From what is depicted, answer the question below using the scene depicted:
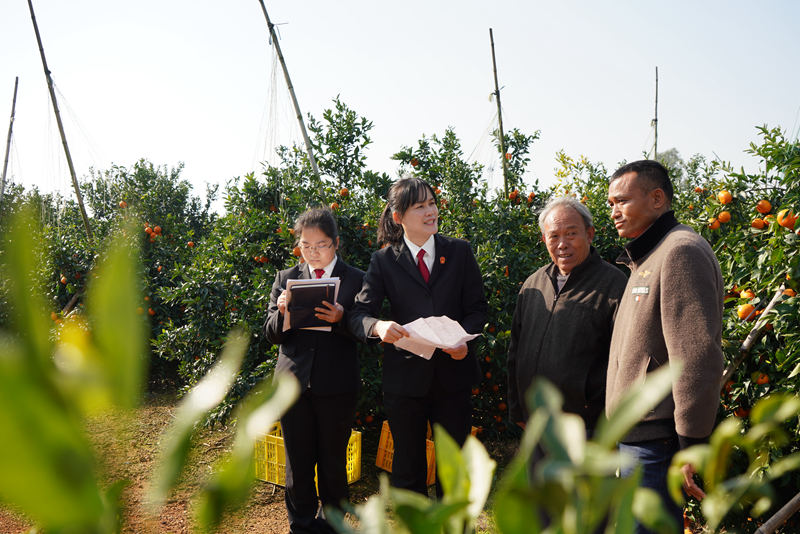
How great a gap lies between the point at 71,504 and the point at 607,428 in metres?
0.25

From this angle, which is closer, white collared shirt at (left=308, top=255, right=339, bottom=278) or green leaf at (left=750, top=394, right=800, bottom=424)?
green leaf at (left=750, top=394, right=800, bottom=424)

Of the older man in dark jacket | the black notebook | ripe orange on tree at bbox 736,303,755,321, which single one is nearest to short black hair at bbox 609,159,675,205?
the older man in dark jacket

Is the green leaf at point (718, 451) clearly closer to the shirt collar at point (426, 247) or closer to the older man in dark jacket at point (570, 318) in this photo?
the older man in dark jacket at point (570, 318)

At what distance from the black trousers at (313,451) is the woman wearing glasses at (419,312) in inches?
13.4

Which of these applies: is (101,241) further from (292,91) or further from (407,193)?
(407,193)

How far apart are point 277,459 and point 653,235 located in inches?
123

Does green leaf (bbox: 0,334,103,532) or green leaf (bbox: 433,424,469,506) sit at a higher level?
green leaf (bbox: 0,334,103,532)

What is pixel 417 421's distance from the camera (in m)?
2.86

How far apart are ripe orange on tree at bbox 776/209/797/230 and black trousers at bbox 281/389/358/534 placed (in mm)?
2275

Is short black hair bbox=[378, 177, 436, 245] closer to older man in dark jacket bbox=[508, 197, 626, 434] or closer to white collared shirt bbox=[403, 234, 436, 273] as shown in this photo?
white collared shirt bbox=[403, 234, 436, 273]

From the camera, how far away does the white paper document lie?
2508 millimetres

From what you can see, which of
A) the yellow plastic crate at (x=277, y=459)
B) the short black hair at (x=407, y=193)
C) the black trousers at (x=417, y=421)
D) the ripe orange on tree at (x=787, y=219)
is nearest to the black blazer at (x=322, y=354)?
the black trousers at (x=417, y=421)

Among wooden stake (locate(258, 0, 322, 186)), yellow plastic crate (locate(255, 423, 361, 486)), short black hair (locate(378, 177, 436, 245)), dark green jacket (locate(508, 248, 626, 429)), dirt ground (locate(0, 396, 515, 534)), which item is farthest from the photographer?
wooden stake (locate(258, 0, 322, 186))

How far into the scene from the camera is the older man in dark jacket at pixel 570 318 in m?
2.33
